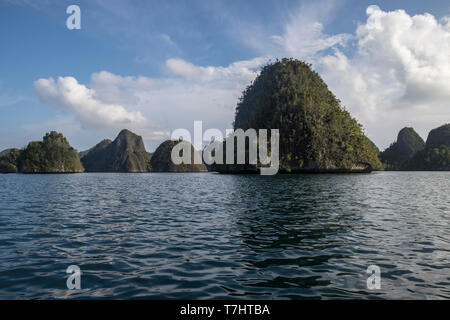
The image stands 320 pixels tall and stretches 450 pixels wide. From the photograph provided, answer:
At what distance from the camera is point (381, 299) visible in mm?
7770

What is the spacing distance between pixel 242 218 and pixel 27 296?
1416cm

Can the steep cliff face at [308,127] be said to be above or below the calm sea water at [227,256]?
above

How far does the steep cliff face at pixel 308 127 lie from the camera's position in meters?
137

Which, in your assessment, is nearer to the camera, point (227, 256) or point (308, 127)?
point (227, 256)

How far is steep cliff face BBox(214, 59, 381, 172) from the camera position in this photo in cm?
13725

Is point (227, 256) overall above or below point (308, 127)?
below

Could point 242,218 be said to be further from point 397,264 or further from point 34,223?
point 34,223

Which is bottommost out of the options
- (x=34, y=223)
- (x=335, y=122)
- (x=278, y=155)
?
(x=34, y=223)

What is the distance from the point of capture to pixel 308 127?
473 feet

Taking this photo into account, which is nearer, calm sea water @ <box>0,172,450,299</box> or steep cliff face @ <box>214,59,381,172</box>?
calm sea water @ <box>0,172,450,299</box>

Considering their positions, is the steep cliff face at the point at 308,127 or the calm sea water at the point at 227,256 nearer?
the calm sea water at the point at 227,256

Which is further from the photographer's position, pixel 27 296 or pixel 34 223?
pixel 34 223
